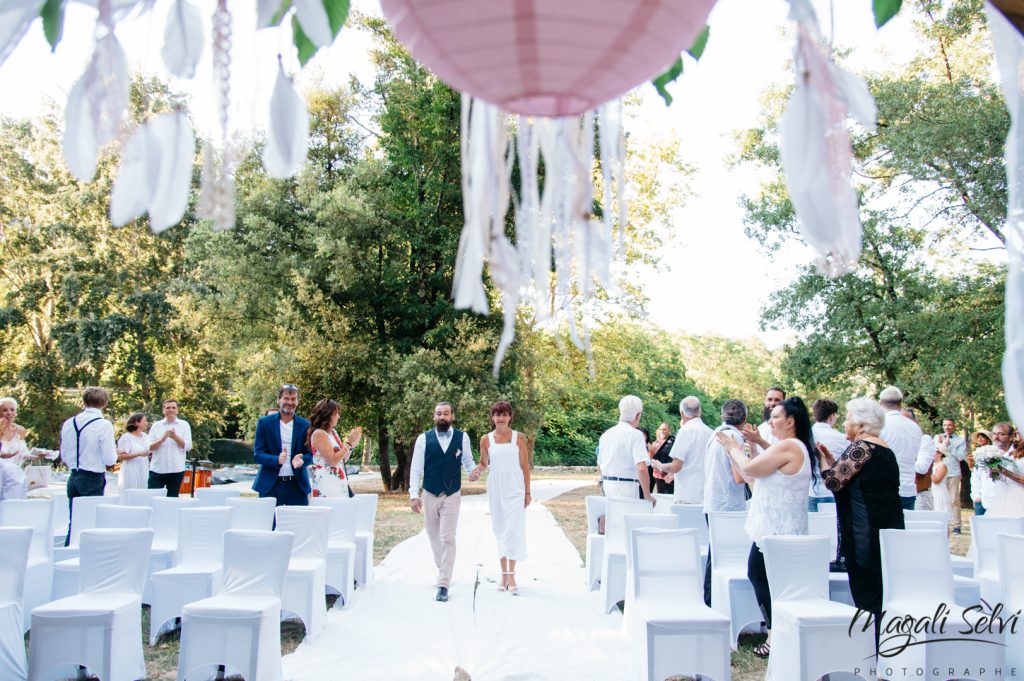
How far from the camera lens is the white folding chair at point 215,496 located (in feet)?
21.6

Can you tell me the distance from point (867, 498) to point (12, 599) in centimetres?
467

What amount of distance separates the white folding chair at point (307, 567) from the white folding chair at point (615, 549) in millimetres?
2156

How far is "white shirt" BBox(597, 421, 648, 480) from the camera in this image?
7.20 metres

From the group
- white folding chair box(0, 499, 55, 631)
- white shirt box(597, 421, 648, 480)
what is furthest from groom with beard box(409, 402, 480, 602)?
white folding chair box(0, 499, 55, 631)

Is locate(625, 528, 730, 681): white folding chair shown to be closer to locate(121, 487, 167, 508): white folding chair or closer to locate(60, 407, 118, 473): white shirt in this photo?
locate(121, 487, 167, 508): white folding chair

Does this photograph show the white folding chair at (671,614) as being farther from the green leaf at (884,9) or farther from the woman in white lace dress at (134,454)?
the woman in white lace dress at (134,454)

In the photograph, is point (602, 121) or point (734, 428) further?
point (734, 428)

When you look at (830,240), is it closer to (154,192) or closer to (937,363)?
(154,192)

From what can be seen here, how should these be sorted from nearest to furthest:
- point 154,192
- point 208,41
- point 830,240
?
point 830,240 < point 154,192 < point 208,41

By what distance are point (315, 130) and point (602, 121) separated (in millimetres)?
20127

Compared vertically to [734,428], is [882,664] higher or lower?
lower

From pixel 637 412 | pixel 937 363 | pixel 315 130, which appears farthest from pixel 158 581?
pixel 315 130

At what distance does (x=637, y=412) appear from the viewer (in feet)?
24.0

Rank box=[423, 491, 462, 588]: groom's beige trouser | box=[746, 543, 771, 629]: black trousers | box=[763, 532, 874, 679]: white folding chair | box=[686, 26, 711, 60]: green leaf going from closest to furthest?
box=[686, 26, 711, 60]: green leaf, box=[763, 532, 874, 679]: white folding chair, box=[746, 543, 771, 629]: black trousers, box=[423, 491, 462, 588]: groom's beige trouser
